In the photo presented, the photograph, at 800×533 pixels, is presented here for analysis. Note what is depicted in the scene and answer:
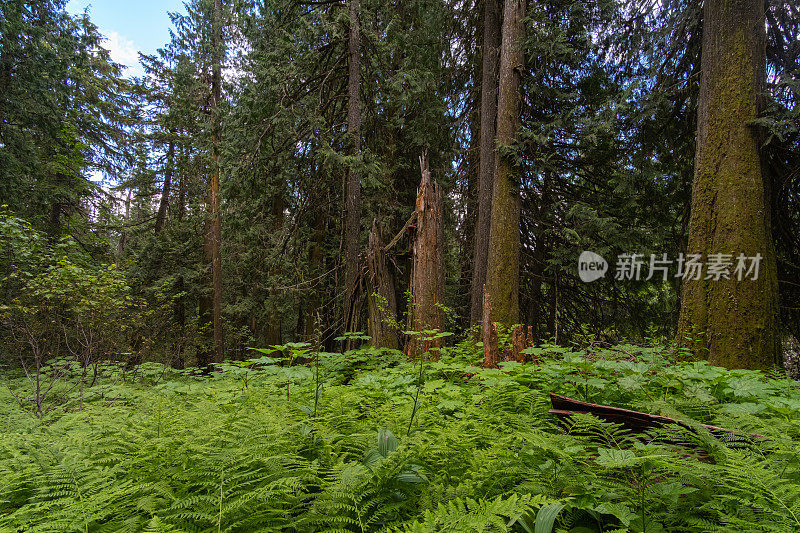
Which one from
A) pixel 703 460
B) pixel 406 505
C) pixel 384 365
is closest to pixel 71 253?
pixel 384 365

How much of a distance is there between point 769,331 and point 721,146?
244cm

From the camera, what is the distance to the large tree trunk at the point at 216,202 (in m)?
11.4

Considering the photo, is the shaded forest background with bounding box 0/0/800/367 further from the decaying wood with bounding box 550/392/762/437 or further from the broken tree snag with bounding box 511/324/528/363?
the decaying wood with bounding box 550/392/762/437

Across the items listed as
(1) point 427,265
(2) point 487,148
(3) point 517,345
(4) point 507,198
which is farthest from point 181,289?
(3) point 517,345

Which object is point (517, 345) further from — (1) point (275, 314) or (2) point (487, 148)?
(1) point (275, 314)

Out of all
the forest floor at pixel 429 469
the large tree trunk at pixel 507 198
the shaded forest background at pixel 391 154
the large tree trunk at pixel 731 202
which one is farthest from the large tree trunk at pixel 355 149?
the large tree trunk at pixel 731 202

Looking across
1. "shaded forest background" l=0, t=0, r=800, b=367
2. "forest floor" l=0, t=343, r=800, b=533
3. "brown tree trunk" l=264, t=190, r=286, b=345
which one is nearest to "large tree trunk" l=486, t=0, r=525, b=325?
"shaded forest background" l=0, t=0, r=800, b=367

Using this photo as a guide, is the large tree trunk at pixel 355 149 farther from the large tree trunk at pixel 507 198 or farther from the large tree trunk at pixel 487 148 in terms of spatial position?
the large tree trunk at pixel 507 198

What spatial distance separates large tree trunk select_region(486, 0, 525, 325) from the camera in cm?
618

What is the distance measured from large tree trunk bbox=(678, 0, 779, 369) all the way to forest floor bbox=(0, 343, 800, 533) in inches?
76.8

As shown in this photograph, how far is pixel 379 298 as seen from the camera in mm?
5926

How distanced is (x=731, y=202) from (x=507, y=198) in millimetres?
2951

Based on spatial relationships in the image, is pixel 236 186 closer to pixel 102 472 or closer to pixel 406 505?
pixel 102 472

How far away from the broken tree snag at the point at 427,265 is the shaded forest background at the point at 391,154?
498 millimetres
